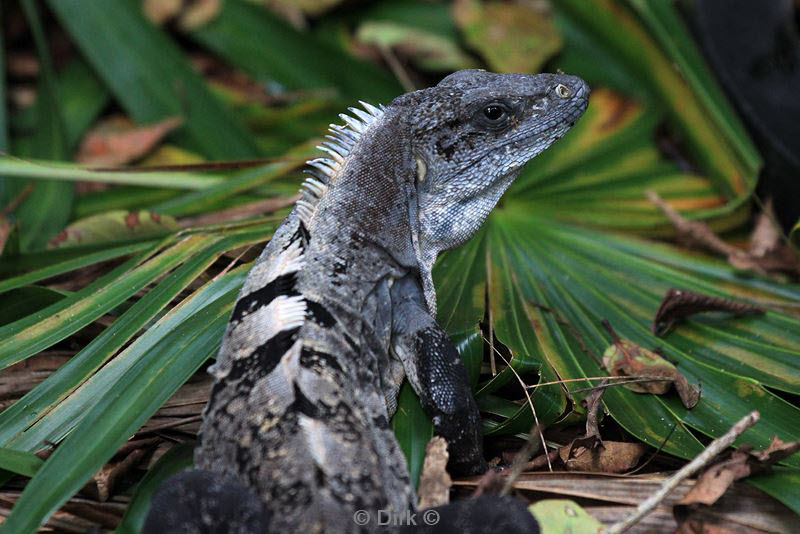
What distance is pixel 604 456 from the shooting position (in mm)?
3527

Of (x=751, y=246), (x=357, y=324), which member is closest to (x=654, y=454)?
(x=357, y=324)

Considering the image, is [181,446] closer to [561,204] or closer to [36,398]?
[36,398]

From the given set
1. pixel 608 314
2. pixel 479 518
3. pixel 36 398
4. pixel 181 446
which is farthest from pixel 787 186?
pixel 36 398

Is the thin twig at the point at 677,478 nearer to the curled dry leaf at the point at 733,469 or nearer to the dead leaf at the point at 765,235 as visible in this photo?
the curled dry leaf at the point at 733,469

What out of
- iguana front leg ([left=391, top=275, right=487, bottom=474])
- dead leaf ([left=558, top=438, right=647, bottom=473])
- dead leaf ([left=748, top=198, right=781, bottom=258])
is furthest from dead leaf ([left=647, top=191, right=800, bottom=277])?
iguana front leg ([left=391, top=275, right=487, bottom=474])

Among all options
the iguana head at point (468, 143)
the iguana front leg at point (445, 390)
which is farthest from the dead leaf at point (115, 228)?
the iguana front leg at point (445, 390)

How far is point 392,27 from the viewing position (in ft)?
22.4

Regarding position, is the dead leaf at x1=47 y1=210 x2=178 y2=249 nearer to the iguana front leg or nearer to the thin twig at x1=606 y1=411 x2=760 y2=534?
the iguana front leg

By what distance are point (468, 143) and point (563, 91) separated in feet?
1.63

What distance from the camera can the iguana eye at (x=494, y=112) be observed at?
371 centimetres

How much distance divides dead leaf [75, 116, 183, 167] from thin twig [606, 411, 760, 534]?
4.20 meters

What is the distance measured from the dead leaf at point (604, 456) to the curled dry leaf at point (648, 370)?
27cm

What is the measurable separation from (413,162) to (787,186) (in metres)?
2.80

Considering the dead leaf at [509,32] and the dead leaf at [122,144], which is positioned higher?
the dead leaf at [509,32]
